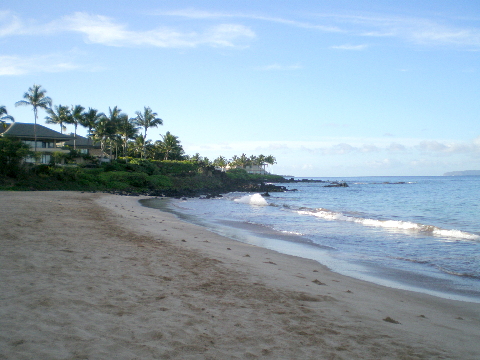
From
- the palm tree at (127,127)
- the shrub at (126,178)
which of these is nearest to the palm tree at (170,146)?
the palm tree at (127,127)

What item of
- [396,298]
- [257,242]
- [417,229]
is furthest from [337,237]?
[396,298]

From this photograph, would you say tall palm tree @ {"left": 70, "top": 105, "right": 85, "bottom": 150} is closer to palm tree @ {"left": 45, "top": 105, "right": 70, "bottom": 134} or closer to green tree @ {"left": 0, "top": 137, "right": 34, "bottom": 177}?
palm tree @ {"left": 45, "top": 105, "right": 70, "bottom": 134}

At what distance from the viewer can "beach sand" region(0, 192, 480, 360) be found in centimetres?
391

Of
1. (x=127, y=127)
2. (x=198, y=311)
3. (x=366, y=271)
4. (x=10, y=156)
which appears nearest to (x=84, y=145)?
(x=127, y=127)

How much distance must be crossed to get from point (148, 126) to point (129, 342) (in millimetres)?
67669

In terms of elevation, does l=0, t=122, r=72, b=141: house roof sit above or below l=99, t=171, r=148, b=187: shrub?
above

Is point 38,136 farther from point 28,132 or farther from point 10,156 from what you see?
point 10,156

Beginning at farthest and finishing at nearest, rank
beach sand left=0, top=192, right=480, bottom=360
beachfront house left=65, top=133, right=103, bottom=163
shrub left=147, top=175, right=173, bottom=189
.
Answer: beachfront house left=65, top=133, right=103, bottom=163, shrub left=147, top=175, right=173, bottom=189, beach sand left=0, top=192, right=480, bottom=360

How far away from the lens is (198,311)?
16.5 feet

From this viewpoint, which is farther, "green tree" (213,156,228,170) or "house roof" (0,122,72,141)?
"green tree" (213,156,228,170)

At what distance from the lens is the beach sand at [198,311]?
391 cm

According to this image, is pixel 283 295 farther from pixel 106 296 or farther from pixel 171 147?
pixel 171 147

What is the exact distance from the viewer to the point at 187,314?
192 inches

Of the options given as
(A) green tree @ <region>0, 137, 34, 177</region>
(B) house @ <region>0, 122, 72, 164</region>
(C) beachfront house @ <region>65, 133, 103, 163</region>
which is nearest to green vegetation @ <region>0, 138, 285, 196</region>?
(A) green tree @ <region>0, 137, 34, 177</region>
